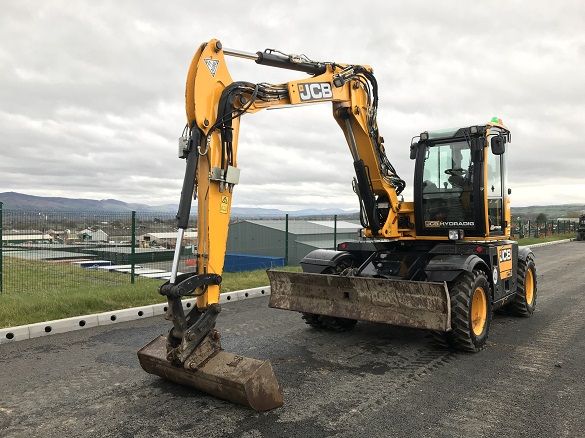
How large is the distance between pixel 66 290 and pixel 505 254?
26.9ft

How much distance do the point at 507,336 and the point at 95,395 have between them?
5716 mm

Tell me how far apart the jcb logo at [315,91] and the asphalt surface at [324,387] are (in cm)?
333

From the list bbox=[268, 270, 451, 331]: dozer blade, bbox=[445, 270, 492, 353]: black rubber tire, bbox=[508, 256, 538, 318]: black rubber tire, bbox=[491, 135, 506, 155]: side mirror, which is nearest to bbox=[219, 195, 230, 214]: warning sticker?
bbox=[268, 270, 451, 331]: dozer blade

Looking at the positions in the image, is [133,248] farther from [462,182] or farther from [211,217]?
[462,182]

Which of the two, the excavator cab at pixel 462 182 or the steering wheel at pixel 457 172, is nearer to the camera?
the excavator cab at pixel 462 182

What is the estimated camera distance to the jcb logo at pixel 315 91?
627cm

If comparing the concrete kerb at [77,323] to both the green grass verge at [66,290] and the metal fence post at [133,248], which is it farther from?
the metal fence post at [133,248]

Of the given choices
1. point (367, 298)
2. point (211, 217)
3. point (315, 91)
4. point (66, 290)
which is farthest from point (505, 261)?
point (66, 290)

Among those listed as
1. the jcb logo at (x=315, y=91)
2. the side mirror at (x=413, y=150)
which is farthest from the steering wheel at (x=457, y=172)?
the jcb logo at (x=315, y=91)

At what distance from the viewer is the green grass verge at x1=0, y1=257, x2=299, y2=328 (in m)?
7.82

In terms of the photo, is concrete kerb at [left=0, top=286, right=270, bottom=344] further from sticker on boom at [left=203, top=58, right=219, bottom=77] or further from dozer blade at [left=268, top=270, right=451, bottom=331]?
sticker on boom at [left=203, top=58, right=219, bottom=77]

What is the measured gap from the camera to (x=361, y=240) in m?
8.48

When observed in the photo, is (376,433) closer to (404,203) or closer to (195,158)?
(195,158)

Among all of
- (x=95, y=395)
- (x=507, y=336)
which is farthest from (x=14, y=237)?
(x=507, y=336)
